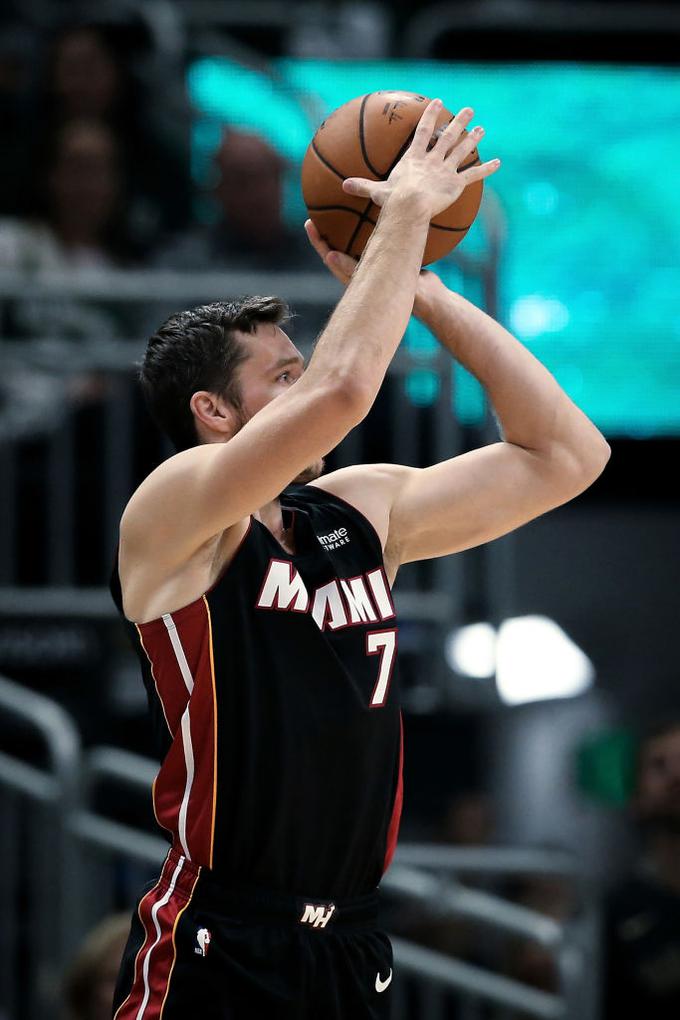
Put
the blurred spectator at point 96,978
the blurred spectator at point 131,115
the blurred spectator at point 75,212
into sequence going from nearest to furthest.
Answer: the blurred spectator at point 96,978, the blurred spectator at point 75,212, the blurred spectator at point 131,115

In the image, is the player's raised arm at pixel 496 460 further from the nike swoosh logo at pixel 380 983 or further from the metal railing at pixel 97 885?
the metal railing at pixel 97 885

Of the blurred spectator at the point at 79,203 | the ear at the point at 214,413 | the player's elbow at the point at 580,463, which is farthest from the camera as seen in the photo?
the blurred spectator at the point at 79,203

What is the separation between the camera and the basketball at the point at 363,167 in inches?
131

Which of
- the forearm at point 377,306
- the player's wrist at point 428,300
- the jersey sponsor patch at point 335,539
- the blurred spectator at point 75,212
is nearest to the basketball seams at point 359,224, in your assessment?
the player's wrist at point 428,300

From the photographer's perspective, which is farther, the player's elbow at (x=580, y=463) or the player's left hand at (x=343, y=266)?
the player's elbow at (x=580, y=463)

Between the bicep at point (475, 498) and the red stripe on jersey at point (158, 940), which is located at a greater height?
the bicep at point (475, 498)

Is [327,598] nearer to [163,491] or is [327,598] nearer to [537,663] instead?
[163,491]

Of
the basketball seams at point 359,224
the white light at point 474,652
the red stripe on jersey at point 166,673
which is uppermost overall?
the basketball seams at point 359,224

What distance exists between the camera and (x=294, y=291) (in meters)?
6.65

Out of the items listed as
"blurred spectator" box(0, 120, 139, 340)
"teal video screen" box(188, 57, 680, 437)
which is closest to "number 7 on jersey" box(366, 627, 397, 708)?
"blurred spectator" box(0, 120, 139, 340)

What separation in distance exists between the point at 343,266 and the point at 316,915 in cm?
140

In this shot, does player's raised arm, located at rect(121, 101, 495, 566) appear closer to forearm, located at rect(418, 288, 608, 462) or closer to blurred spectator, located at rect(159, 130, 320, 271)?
forearm, located at rect(418, 288, 608, 462)

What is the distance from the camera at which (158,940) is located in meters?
3.12

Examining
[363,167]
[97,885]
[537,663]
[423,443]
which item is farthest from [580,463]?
[537,663]
